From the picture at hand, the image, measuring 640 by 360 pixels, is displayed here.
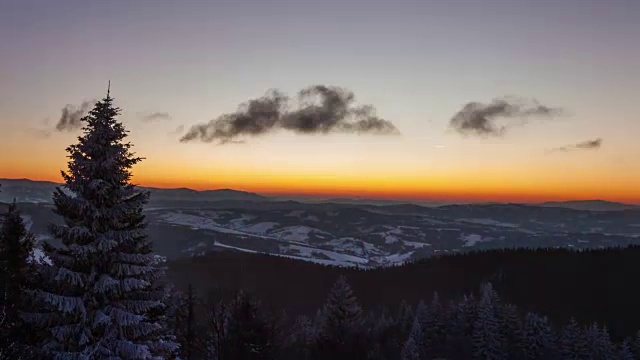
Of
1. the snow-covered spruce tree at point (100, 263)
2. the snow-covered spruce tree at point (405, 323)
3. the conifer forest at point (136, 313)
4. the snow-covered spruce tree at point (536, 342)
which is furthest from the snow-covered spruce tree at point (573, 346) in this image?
the snow-covered spruce tree at point (100, 263)

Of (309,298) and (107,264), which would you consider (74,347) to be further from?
(309,298)

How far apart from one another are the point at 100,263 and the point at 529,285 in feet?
511

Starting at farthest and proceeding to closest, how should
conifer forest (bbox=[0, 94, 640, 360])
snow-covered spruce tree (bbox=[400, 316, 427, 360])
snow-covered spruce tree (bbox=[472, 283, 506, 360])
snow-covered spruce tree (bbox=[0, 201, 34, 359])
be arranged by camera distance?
snow-covered spruce tree (bbox=[472, 283, 506, 360]) → snow-covered spruce tree (bbox=[400, 316, 427, 360]) → conifer forest (bbox=[0, 94, 640, 360]) → snow-covered spruce tree (bbox=[0, 201, 34, 359])

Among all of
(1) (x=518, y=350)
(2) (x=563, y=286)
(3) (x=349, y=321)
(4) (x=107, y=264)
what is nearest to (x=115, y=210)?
(4) (x=107, y=264)

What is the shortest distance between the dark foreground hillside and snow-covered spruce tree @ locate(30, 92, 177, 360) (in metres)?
107

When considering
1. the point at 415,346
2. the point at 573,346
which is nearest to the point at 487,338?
the point at 415,346

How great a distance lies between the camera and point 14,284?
18.6 m

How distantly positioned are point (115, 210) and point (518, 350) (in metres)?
72.1

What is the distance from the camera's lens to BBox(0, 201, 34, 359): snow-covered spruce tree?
54.1 feet

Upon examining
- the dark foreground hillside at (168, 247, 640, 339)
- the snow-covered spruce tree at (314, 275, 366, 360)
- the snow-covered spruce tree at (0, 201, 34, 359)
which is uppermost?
the snow-covered spruce tree at (0, 201, 34, 359)

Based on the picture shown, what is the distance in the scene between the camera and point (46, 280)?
1747 centimetres

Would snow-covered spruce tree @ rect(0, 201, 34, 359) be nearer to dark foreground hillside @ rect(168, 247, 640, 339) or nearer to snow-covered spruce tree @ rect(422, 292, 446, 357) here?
snow-covered spruce tree @ rect(422, 292, 446, 357)

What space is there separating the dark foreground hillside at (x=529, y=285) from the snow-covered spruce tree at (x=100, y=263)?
107008 mm

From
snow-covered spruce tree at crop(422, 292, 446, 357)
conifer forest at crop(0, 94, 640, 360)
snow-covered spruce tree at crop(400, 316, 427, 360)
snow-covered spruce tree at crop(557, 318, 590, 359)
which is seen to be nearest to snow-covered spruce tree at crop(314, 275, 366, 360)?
conifer forest at crop(0, 94, 640, 360)
